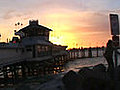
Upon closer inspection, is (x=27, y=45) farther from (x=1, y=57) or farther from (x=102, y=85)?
(x=102, y=85)

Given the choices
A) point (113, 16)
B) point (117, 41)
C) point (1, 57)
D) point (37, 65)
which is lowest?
point (37, 65)

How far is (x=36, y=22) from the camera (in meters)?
39.8

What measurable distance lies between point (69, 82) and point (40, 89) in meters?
1.74

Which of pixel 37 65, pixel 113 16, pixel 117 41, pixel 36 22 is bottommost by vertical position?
pixel 37 65

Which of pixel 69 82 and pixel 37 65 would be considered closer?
pixel 69 82

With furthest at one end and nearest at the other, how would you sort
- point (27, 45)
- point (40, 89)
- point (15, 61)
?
point (27, 45), point (15, 61), point (40, 89)

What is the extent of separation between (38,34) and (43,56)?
7056mm

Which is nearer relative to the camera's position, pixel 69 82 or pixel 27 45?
pixel 69 82

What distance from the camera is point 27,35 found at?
3803 centimetres

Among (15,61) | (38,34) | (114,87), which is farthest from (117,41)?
(38,34)

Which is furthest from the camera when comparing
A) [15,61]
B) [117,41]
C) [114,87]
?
[15,61]

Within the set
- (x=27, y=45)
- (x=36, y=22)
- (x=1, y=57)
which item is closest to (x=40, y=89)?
(x=1, y=57)

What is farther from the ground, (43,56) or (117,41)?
(117,41)

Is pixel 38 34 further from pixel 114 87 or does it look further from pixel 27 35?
pixel 114 87
